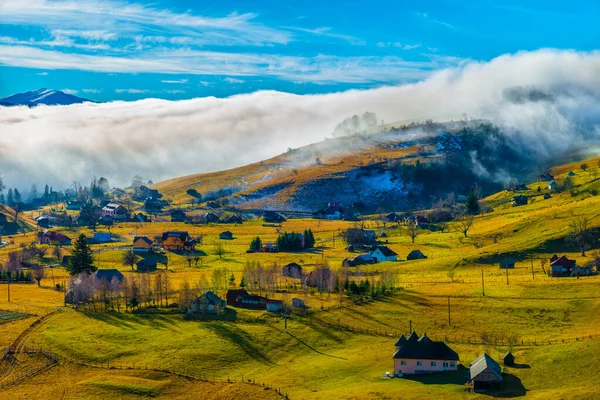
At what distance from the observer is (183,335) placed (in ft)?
313

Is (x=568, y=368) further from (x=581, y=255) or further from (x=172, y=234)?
(x=172, y=234)

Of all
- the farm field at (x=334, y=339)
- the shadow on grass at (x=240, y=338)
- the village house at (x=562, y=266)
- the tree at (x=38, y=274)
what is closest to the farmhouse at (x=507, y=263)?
the farm field at (x=334, y=339)

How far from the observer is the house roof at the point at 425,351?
81875mm

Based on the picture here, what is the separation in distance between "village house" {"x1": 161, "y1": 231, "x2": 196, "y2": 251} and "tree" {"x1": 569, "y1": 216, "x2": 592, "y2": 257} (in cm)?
8942

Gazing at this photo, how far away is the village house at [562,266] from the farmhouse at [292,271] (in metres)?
44.5

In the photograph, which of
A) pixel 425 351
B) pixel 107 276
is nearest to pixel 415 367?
pixel 425 351

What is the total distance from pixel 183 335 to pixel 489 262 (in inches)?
2711

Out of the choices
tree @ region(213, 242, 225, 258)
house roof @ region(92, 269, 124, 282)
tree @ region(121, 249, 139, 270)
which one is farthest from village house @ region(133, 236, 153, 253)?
house roof @ region(92, 269, 124, 282)

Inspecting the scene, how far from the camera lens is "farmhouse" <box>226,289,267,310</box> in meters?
111

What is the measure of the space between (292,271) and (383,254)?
107 feet

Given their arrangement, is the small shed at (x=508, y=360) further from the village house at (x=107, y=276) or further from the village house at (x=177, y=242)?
the village house at (x=177, y=242)

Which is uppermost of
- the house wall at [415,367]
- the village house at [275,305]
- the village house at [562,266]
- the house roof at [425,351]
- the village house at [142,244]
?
the village house at [142,244]

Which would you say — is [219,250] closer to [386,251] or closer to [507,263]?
[386,251]

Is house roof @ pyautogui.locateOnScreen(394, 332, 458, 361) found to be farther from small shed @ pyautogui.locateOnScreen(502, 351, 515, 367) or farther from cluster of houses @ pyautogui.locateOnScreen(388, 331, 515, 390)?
small shed @ pyautogui.locateOnScreen(502, 351, 515, 367)
